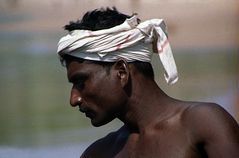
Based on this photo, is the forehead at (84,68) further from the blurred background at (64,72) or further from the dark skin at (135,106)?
the blurred background at (64,72)

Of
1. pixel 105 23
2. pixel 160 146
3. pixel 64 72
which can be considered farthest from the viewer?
pixel 64 72

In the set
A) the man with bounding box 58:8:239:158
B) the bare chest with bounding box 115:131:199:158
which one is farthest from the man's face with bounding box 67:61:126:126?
the bare chest with bounding box 115:131:199:158

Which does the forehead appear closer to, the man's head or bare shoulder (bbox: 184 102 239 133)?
the man's head

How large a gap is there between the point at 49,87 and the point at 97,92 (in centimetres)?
118

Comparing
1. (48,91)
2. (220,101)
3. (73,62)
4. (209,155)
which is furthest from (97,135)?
(209,155)

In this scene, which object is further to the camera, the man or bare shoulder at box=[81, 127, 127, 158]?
bare shoulder at box=[81, 127, 127, 158]

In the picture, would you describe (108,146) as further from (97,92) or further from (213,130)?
(213,130)

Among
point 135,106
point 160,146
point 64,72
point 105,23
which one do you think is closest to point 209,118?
point 160,146

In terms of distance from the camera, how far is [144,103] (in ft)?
10.0

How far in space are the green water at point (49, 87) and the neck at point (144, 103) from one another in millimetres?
1089

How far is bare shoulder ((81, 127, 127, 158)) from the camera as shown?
322 cm

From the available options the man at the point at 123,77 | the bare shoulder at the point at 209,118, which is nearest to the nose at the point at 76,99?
the man at the point at 123,77

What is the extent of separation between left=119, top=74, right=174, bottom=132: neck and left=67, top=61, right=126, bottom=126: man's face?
0.04m

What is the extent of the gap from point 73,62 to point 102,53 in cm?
12
